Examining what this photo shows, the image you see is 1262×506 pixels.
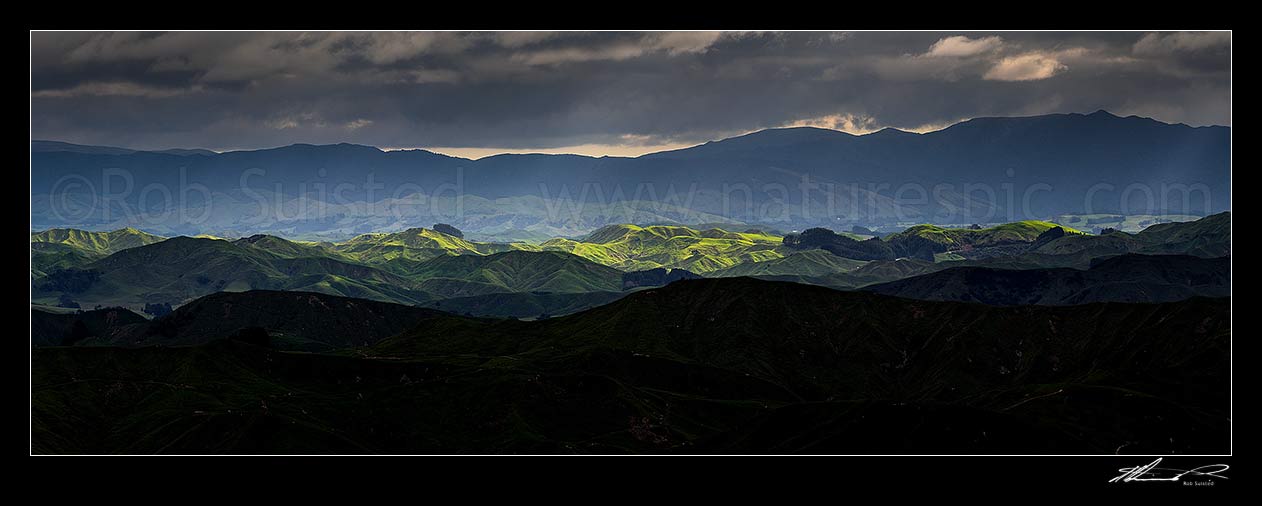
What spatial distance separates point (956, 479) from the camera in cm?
10025

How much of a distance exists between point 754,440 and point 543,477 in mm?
101402
